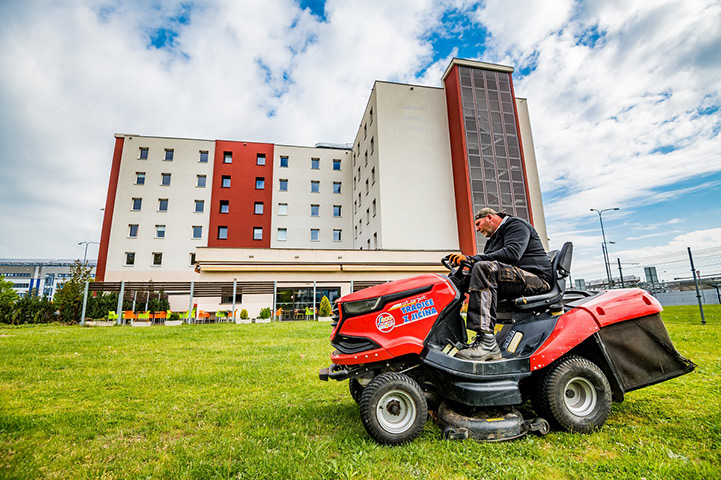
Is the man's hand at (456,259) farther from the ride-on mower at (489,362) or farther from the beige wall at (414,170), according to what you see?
the beige wall at (414,170)

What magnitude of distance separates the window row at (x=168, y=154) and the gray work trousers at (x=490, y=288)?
3648 centimetres

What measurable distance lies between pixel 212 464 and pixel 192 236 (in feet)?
111

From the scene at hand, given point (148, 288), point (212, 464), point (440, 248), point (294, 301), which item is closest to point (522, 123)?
point (440, 248)

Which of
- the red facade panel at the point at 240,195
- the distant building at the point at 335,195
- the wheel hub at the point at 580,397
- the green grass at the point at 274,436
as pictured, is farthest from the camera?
the red facade panel at the point at 240,195

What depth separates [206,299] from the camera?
27906mm

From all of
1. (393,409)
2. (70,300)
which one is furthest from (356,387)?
(70,300)

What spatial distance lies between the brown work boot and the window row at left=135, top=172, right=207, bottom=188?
35.8m

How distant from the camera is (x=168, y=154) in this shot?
1373 inches

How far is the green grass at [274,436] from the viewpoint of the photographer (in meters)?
2.61

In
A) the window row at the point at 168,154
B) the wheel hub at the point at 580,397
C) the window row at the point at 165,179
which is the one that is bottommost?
the wheel hub at the point at 580,397

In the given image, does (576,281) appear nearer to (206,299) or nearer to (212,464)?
(206,299)

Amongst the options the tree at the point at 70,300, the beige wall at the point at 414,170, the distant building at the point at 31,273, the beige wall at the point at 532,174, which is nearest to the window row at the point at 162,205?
the tree at the point at 70,300

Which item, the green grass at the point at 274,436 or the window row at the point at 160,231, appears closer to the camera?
the green grass at the point at 274,436

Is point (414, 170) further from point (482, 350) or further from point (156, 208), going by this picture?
point (482, 350)
